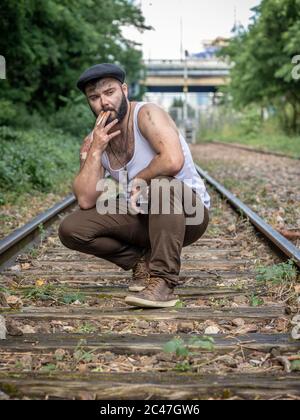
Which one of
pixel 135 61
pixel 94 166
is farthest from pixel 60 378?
pixel 135 61

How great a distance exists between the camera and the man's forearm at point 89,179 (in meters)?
4.03

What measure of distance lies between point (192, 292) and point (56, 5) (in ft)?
40.2

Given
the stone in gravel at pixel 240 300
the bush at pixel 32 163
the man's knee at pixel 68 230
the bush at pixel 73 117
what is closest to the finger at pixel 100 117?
the man's knee at pixel 68 230

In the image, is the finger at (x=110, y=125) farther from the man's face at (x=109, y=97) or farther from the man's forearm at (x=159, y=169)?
the man's forearm at (x=159, y=169)

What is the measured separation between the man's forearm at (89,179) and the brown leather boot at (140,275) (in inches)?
20.5

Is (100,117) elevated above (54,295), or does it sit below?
above

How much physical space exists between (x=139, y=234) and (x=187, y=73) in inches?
2143

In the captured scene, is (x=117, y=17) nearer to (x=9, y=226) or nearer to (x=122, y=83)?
(x=9, y=226)

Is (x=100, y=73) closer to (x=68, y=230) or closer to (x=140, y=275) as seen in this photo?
(x=68, y=230)

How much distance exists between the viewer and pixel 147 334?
334cm

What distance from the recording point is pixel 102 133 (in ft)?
12.8

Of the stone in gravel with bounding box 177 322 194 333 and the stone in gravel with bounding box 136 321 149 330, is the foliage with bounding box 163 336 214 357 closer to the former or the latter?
the stone in gravel with bounding box 177 322 194 333

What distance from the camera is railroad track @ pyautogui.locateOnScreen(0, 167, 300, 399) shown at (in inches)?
103

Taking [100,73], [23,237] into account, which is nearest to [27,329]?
[100,73]
